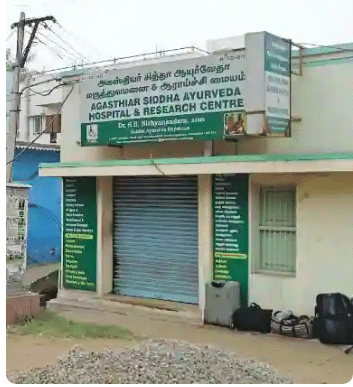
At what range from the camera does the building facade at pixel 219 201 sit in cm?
767

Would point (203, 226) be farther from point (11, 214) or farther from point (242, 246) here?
point (11, 214)

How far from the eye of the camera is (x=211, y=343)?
7473mm

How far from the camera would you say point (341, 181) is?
25.0 feet

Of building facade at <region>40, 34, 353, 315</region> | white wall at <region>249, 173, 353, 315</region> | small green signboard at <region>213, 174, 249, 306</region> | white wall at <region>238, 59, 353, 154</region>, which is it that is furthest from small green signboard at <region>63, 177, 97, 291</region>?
white wall at <region>238, 59, 353, 154</region>

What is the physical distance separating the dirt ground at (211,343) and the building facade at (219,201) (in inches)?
21.9

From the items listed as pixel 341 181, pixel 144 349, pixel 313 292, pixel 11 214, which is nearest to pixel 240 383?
pixel 144 349

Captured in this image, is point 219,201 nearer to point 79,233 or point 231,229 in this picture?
point 231,229

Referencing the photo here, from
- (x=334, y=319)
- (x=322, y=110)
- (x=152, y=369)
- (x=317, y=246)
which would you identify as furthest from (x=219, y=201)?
(x=152, y=369)

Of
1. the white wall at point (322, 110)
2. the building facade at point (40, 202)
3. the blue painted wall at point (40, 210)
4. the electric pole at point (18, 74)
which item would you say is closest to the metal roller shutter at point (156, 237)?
the white wall at point (322, 110)

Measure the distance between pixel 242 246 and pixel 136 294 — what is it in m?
2.14

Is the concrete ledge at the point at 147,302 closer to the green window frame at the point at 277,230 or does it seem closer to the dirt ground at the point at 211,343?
the dirt ground at the point at 211,343

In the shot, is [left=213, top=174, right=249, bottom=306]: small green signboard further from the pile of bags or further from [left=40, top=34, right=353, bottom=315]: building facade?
the pile of bags

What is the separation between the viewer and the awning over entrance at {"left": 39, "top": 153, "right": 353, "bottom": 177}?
7.19m

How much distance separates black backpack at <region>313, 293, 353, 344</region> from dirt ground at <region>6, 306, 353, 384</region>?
0.12m
